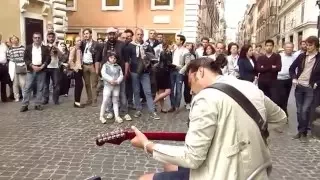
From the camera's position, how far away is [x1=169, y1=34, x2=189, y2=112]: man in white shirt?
9869mm

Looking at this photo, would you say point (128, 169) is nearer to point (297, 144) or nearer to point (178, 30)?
point (297, 144)

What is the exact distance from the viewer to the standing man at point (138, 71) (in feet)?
28.6

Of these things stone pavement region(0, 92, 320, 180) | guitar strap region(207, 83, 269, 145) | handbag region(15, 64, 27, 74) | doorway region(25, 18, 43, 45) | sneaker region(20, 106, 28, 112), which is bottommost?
stone pavement region(0, 92, 320, 180)

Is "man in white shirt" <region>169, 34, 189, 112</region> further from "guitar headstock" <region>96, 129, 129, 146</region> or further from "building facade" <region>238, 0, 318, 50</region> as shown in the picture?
"building facade" <region>238, 0, 318, 50</region>

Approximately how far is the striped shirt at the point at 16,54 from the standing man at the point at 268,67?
234 inches

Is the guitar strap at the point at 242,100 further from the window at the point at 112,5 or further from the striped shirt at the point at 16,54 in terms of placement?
the window at the point at 112,5

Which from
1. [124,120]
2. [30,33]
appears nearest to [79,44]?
[124,120]

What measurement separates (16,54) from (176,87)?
165 inches

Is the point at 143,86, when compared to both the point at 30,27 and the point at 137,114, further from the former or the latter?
the point at 30,27

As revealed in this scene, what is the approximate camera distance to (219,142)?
7.45 feet

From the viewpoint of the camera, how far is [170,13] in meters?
25.2

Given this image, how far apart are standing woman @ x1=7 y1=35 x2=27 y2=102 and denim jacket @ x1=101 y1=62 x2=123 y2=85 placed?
321 centimetres

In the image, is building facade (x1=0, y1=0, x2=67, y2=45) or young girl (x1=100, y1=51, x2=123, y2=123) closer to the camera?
young girl (x1=100, y1=51, x2=123, y2=123)

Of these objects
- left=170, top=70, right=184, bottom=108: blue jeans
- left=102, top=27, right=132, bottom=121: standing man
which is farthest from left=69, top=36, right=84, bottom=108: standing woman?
left=170, top=70, right=184, bottom=108: blue jeans
